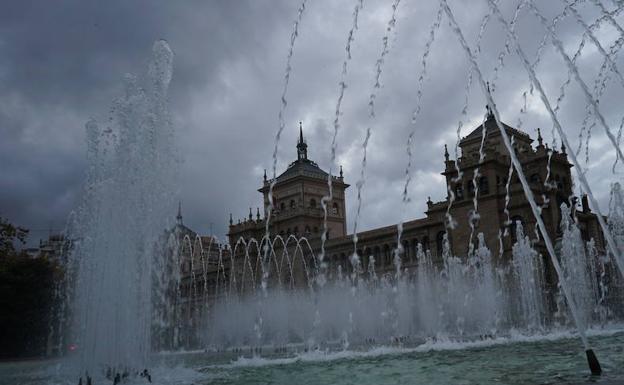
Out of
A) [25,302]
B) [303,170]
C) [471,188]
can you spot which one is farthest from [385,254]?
[25,302]

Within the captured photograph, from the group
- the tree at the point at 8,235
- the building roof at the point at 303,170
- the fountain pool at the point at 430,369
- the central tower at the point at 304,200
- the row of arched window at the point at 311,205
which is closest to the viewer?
the fountain pool at the point at 430,369

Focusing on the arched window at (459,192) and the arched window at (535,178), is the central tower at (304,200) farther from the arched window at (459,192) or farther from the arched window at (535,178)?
the arched window at (535,178)

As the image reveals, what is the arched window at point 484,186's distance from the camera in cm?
3959

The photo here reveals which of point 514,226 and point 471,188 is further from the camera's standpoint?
point 471,188

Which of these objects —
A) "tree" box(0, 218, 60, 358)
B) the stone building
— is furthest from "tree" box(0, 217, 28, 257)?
the stone building

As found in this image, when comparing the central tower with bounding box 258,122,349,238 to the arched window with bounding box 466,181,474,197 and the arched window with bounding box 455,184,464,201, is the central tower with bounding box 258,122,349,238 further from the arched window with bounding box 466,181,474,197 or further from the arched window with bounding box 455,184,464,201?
the arched window with bounding box 466,181,474,197

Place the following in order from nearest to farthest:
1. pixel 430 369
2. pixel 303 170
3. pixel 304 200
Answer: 1. pixel 430 369
2. pixel 304 200
3. pixel 303 170

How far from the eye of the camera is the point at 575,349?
1672 centimetres

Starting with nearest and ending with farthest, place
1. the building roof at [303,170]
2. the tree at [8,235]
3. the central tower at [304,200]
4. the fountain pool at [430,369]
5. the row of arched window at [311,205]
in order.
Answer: the fountain pool at [430,369] < the tree at [8,235] < the central tower at [304,200] < the row of arched window at [311,205] < the building roof at [303,170]

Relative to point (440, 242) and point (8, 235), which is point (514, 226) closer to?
point (440, 242)

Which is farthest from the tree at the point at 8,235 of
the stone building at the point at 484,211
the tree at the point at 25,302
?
the stone building at the point at 484,211

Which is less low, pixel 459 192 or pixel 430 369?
pixel 459 192

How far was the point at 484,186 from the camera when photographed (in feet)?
132

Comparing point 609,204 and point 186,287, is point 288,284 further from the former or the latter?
point 609,204
